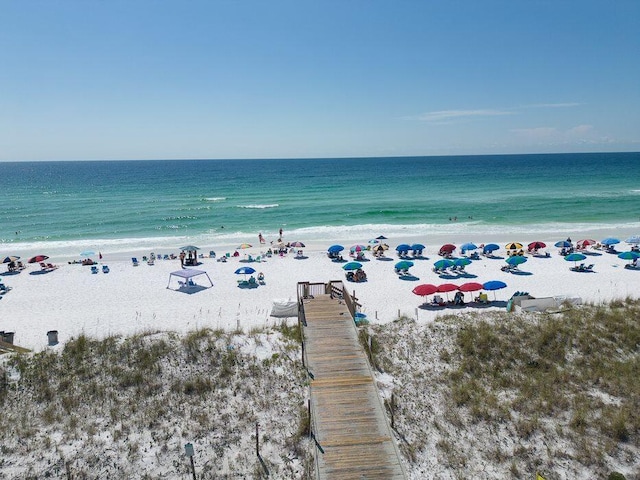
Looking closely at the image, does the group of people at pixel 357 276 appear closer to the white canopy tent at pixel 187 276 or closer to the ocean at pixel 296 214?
the white canopy tent at pixel 187 276

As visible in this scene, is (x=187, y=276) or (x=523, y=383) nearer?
(x=523, y=383)

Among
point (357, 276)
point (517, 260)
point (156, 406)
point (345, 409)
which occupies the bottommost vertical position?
point (156, 406)

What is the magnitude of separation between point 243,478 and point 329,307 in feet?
25.9

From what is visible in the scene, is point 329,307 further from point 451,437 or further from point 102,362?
point 102,362

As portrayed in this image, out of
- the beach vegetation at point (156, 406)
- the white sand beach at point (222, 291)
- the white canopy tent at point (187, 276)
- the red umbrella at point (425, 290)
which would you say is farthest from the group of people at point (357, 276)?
the beach vegetation at point (156, 406)

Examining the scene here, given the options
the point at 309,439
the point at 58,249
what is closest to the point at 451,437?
the point at 309,439

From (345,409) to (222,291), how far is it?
14357 millimetres

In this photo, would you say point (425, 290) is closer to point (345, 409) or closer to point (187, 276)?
point (345, 409)

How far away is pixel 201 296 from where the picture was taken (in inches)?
929

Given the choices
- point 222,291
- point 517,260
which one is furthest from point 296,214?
point 517,260

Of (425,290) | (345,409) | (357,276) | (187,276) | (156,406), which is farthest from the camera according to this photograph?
(357,276)

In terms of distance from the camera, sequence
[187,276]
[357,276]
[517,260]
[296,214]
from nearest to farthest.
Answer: [187,276]
[357,276]
[517,260]
[296,214]

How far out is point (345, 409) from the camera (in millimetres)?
11742

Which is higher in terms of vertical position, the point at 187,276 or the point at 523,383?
the point at 187,276
